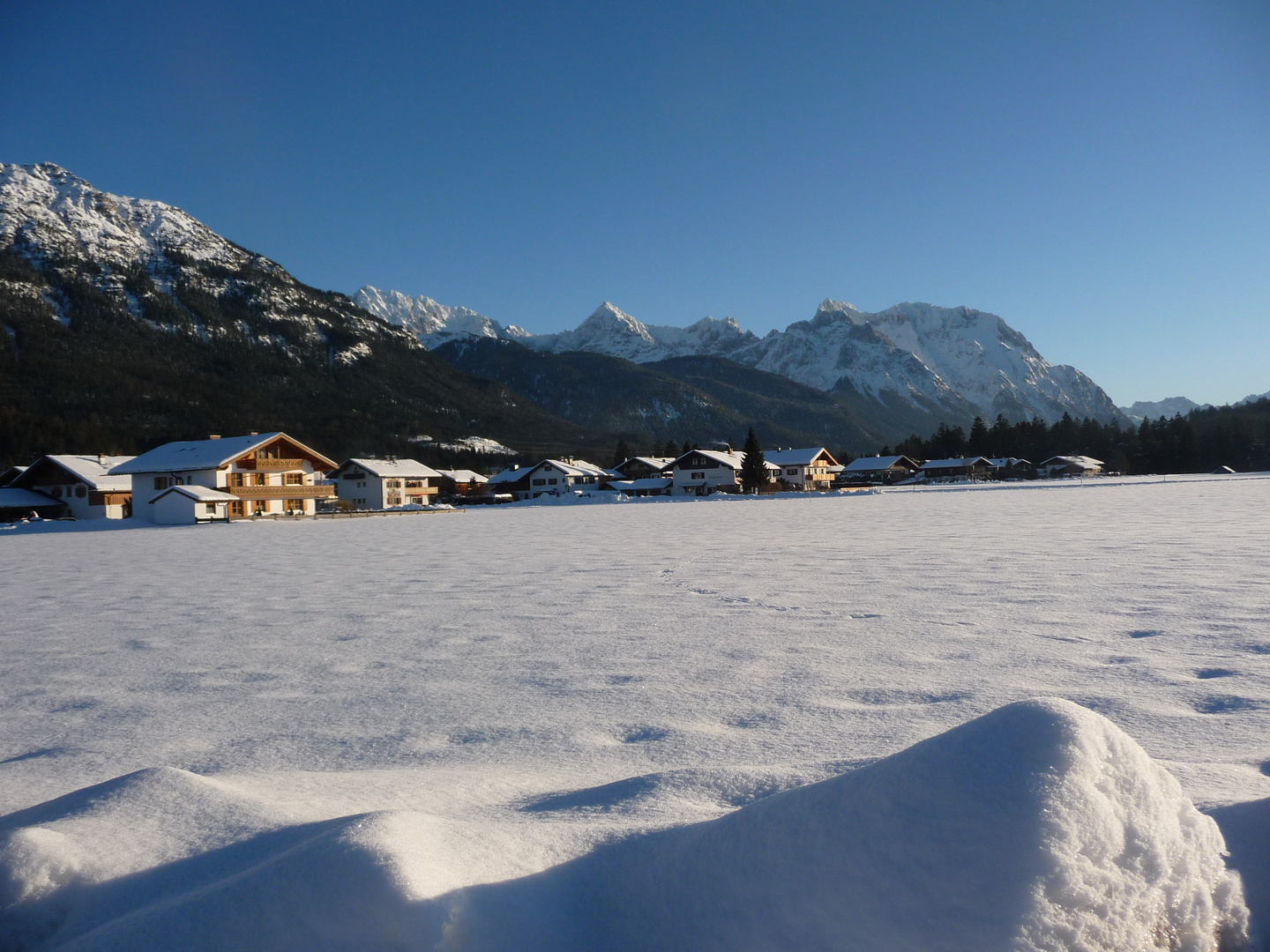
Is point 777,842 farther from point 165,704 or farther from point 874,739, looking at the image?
point 165,704

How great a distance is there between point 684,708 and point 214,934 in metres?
3.28

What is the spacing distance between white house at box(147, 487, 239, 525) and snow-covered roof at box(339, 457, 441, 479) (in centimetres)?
1918

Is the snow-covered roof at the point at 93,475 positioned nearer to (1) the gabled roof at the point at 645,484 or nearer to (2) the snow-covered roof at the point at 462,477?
(2) the snow-covered roof at the point at 462,477

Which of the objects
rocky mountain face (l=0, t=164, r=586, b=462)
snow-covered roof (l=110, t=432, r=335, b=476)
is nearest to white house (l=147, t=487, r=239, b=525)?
snow-covered roof (l=110, t=432, r=335, b=476)

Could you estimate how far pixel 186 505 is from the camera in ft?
134

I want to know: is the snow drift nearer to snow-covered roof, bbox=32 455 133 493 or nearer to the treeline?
snow-covered roof, bbox=32 455 133 493

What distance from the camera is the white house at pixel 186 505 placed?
133 feet

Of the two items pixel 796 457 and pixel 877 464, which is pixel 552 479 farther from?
pixel 877 464

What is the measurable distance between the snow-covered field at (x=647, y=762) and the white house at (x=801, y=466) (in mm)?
76515

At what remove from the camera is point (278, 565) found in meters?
15.3

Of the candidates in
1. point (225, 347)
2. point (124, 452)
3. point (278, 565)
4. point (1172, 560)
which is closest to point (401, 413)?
point (225, 347)

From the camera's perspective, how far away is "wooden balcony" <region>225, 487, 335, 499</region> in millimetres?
45188

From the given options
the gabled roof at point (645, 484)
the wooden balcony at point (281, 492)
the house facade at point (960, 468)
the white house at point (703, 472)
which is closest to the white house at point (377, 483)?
the wooden balcony at point (281, 492)

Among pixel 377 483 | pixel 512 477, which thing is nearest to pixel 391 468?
pixel 377 483
